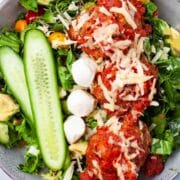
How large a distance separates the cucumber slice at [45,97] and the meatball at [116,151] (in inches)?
4.9

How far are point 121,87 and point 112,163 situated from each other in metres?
0.24

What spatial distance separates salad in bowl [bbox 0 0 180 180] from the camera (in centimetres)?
227

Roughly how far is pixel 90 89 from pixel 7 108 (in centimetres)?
29

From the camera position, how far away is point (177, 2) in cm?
248

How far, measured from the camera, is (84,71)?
2301mm

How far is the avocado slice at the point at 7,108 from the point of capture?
2430 millimetres

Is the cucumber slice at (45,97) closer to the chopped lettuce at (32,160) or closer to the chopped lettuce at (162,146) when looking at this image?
the chopped lettuce at (32,160)

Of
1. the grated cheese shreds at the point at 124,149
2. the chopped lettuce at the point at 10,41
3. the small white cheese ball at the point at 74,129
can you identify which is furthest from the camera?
the chopped lettuce at the point at 10,41

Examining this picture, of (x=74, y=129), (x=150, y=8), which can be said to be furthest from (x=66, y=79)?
(x=150, y=8)

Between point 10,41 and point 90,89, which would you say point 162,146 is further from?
point 10,41

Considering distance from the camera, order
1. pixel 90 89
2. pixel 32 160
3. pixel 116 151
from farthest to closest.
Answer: pixel 32 160 → pixel 90 89 → pixel 116 151

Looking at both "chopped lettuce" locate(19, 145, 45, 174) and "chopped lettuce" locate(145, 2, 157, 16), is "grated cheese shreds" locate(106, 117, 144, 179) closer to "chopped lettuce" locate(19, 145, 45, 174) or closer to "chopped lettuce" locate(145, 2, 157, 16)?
"chopped lettuce" locate(19, 145, 45, 174)

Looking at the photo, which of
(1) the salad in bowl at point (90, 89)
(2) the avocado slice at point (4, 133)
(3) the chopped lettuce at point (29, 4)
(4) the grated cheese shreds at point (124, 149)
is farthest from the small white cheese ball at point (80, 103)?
(3) the chopped lettuce at point (29, 4)

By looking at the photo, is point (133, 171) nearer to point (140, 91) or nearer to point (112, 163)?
point (112, 163)
